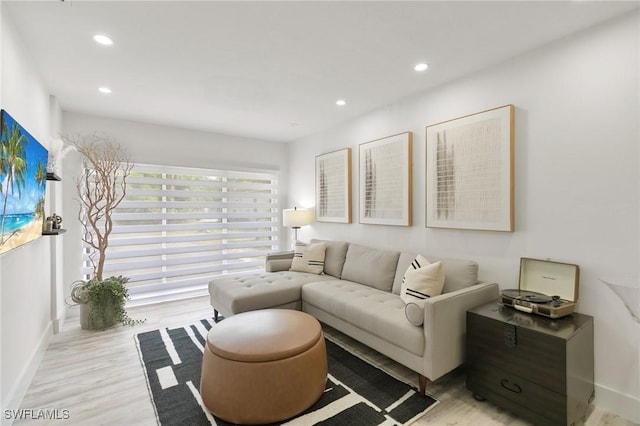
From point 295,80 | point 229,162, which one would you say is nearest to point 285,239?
point 229,162

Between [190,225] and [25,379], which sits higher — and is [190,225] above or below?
above

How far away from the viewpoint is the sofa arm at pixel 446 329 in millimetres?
1989

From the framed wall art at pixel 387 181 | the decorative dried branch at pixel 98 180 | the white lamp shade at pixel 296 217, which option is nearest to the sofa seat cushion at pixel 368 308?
the framed wall art at pixel 387 181

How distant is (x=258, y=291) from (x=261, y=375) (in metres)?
1.31

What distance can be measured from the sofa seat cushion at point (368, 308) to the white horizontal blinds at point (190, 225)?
2084 millimetres

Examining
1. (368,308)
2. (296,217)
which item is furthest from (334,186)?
(368,308)

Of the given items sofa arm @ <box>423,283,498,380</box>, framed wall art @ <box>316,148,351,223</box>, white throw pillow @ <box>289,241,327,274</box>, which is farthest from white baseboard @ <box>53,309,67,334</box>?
sofa arm @ <box>423,283,498,380</box>

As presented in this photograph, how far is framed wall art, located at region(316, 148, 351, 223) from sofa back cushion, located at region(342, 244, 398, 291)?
0.65m

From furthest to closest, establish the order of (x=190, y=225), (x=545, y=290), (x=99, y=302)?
(x=190, y=225), (x=99, y=302), (x=545, y=290)

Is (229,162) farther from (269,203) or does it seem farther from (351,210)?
(351,210)

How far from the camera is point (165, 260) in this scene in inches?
169

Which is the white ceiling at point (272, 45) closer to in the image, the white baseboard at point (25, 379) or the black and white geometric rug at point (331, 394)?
the white baseboard at point (25, 379)

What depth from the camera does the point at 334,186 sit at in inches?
168

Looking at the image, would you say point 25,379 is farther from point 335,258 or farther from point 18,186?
point 335,258
